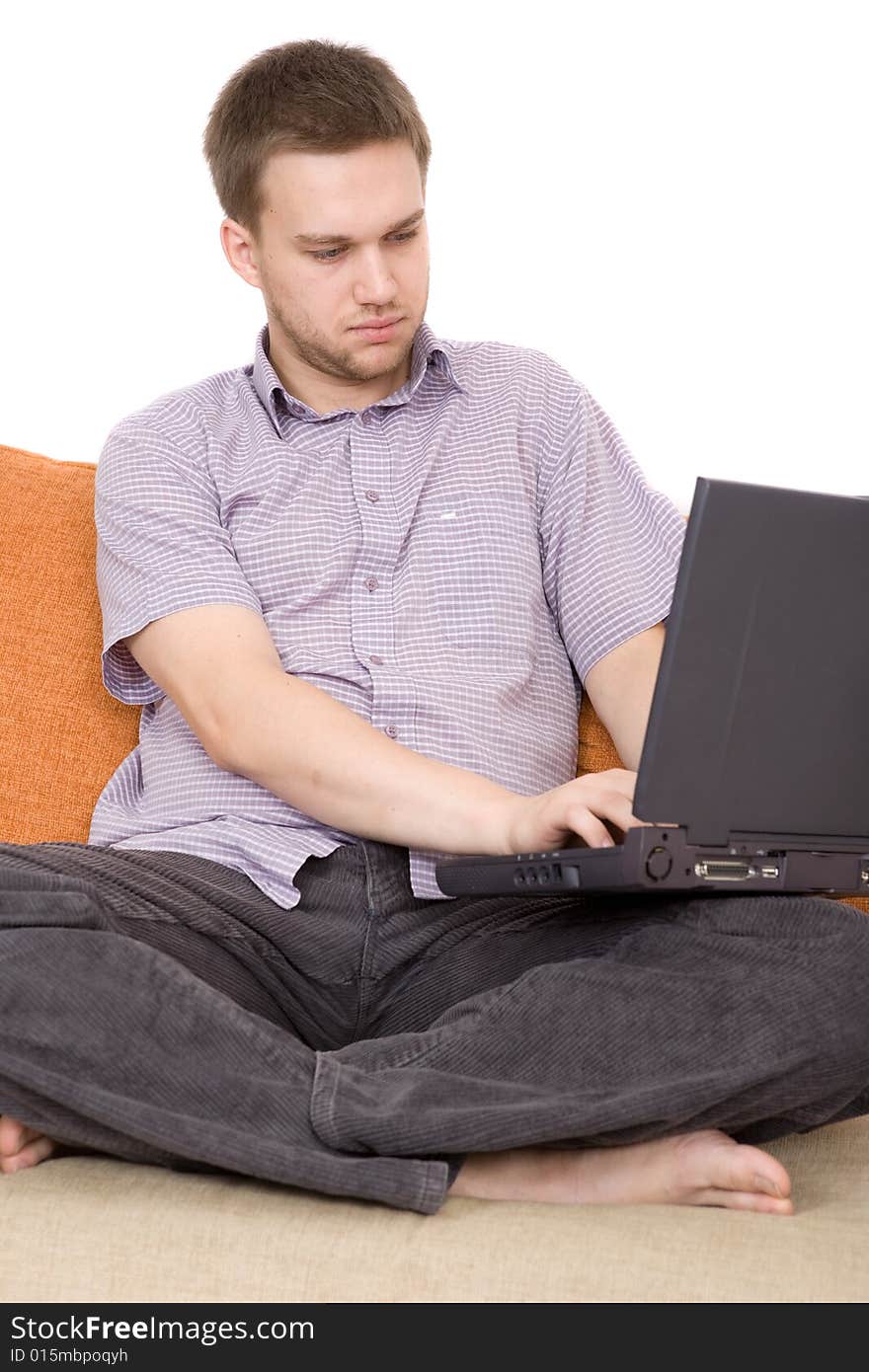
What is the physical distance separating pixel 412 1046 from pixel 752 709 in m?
0.38

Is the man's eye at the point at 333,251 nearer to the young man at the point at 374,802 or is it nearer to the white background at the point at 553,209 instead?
the young man at the point at 374,802

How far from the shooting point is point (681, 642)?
1.13 metres

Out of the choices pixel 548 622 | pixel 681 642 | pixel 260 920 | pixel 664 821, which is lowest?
pixel 260 920

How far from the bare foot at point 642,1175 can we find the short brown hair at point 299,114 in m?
1.11

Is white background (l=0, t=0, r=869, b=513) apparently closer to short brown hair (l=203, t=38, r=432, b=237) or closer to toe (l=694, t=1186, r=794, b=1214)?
short brown hair (l=203, t=38, r=432, b=237)

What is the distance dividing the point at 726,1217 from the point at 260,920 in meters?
0.52

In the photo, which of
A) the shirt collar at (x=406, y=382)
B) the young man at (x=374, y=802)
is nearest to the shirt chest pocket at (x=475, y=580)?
the young man at (x=374, y=802)

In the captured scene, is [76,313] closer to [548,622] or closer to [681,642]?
[548,622]

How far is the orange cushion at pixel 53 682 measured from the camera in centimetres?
175

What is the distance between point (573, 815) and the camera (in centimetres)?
128

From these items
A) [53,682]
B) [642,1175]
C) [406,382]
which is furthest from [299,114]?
[642,1175]

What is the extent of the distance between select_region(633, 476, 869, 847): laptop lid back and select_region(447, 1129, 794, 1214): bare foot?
0.24 m
